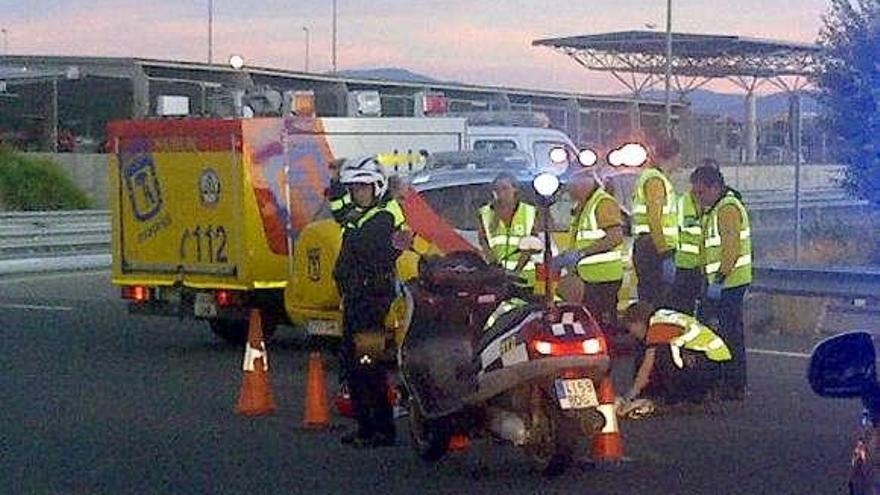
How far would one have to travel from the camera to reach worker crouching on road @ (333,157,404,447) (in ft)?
36.6

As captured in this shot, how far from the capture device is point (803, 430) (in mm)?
11688

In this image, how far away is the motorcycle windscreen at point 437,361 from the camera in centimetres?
1032

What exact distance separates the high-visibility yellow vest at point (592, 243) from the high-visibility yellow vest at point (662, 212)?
399 mm

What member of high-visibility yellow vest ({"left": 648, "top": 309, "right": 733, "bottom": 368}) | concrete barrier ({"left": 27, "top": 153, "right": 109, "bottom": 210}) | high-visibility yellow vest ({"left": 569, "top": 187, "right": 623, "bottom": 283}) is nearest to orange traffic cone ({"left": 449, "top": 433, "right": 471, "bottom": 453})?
high-visibility yellow vest ({"left": 648, "top": 309, "right": 733, "bottom": 368})

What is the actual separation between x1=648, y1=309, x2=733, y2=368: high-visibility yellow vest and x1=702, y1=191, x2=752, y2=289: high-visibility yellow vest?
638 mm

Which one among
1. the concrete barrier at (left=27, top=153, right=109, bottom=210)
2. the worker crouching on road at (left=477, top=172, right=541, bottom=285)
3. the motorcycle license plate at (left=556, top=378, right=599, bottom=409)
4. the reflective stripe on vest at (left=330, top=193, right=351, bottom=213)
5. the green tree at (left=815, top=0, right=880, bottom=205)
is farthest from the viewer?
the concrete barrier at (left=27, top=153, right=109, bottom=210)

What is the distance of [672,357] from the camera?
12.4 metres

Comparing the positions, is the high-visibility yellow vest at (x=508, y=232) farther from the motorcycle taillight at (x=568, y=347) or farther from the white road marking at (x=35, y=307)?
the white road marking at (x=35, y=307)

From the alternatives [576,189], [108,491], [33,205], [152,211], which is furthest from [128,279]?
[33,205]

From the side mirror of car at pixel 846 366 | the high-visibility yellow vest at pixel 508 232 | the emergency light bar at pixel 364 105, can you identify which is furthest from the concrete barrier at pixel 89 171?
the side mirror of car at pixel 846 366

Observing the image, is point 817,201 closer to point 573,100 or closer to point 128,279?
point 573,100

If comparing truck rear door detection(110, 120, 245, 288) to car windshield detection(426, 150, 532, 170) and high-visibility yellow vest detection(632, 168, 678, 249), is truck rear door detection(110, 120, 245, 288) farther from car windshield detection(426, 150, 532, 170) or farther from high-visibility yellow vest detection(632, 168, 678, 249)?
high-visibility yellow vest detection(632, 168, 678, 249)

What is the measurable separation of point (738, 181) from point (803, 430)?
3616 centimetres

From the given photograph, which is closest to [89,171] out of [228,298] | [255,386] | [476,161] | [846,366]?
[476,161]
